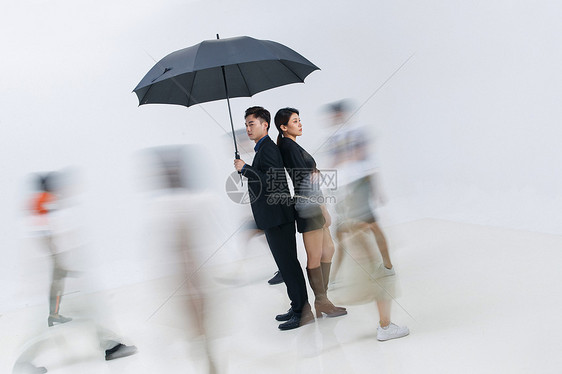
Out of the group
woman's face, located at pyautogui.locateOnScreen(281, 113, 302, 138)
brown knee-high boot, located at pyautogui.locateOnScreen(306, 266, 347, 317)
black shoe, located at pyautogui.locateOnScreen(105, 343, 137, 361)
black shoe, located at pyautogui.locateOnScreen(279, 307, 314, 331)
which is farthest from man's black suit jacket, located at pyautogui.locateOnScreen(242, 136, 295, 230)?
black shoe, located at pyautogui.locateOnScreen(105, 343, 137, 361)

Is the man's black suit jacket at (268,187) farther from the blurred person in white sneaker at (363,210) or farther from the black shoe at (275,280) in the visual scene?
the black shoe at (275,280)

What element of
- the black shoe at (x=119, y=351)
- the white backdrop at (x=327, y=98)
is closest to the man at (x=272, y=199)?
the black shoe at (x=119, y=351)

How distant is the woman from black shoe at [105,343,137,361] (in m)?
1.09

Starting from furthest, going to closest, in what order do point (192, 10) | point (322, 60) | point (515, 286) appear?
point (322, 60) → point (192, 10) → point (515, 286)

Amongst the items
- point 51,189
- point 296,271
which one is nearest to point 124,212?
point 51,189

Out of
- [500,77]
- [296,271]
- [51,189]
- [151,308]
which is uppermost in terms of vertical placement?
[500,77]

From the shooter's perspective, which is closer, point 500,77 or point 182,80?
point 182,80

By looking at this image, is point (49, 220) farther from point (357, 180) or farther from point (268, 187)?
point (357, 180)

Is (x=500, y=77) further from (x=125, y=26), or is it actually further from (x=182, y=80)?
(x=125, y=26)

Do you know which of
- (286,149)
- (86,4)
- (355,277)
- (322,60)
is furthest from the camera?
(322,60)

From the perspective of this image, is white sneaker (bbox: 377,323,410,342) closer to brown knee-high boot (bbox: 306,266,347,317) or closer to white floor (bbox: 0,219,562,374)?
white floor (bbox: 0,219,562,374)

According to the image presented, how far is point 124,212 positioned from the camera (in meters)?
4.35

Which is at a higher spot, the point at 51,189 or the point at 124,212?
the point at 51,189

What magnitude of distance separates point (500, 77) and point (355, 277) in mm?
2319
